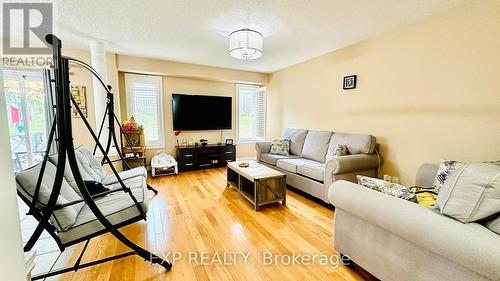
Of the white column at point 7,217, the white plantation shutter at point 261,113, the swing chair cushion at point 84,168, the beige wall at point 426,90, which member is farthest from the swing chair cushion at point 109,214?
the white plantation shutter at point 261,113

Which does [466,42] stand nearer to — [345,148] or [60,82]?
[345,148]

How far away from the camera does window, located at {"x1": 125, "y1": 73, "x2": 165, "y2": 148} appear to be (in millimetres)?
4406

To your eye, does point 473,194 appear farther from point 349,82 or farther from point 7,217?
point 349,82

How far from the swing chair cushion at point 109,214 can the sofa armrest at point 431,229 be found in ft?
5.66

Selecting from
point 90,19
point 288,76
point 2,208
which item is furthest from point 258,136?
point 2,208

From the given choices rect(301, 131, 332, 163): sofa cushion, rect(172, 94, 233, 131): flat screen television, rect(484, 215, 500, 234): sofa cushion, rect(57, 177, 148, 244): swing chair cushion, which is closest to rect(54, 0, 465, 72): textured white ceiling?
rect(172, 94, 233, 131): flat screen television

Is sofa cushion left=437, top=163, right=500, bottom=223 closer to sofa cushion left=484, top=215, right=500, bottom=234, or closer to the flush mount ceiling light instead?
sofa cushion left=484, top=215, right=500, bottom=234

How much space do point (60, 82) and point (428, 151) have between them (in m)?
3.65

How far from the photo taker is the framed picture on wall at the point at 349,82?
3.37 meters

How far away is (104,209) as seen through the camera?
1.76 metres

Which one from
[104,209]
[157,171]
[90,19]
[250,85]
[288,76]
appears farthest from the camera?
[250,85]

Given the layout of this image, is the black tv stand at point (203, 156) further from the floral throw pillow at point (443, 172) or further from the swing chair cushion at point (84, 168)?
the floral throw pillow at point (443, 172)

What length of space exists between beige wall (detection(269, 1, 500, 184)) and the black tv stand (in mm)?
2466

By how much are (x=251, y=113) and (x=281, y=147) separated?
2034 mm
